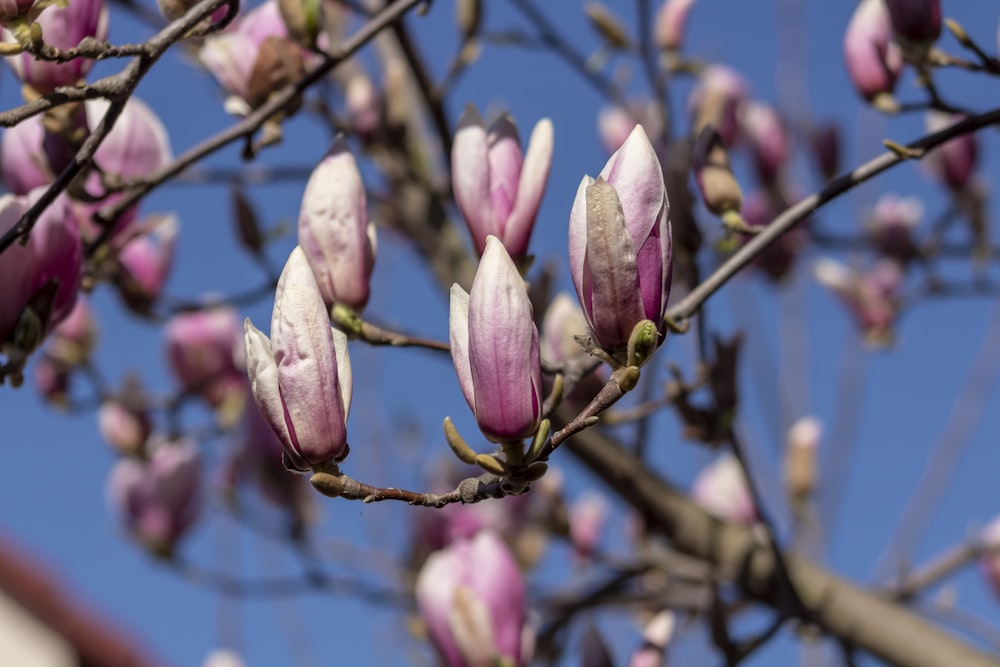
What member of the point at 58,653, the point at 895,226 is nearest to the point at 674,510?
the point at 895,226

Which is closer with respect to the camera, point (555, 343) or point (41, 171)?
point (41, 171)

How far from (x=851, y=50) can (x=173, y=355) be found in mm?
1146

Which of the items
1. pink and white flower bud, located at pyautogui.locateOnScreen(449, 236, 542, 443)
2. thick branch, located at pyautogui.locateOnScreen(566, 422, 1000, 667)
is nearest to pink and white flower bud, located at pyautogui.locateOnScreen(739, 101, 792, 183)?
thick branch, located at pyautogui.locateOnScreen(566, 422, 1000, 667)

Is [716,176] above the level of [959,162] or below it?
above

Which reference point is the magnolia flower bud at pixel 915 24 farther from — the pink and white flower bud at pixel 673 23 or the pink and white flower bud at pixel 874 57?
A: the pink and white flower bud at pixel 673 23

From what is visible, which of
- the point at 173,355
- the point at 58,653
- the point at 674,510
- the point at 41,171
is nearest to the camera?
the point at 41,171

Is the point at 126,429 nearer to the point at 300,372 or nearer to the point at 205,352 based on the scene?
the point at 205,352

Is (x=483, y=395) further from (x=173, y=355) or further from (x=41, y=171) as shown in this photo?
(x=173, y=355)

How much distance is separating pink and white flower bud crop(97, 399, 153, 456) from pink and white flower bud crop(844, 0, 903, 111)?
45.0 inches

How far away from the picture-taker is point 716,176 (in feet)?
2.73

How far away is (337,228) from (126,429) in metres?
1.03

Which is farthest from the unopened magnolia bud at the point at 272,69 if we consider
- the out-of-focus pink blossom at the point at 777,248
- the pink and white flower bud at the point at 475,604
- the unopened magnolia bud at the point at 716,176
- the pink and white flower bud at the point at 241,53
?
the out-of-focus pink blossom at the point at 777,248

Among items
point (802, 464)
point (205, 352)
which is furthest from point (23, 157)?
point (802, 464)

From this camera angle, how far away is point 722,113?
138 centimetres
